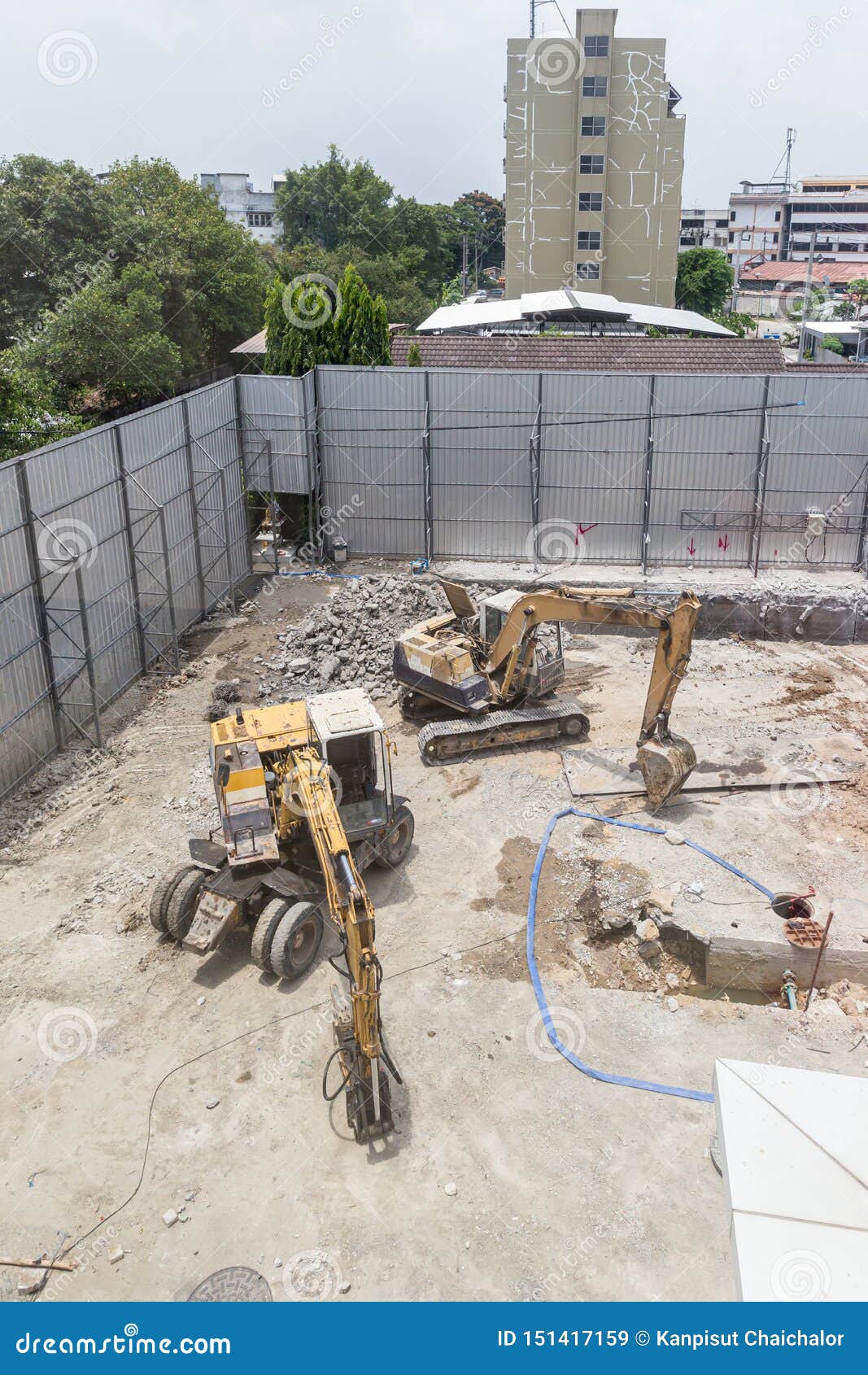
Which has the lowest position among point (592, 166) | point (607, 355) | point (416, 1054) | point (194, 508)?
point (416, 1054)

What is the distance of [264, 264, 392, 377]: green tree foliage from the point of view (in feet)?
81.0

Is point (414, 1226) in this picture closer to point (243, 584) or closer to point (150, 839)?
point (150, 839)

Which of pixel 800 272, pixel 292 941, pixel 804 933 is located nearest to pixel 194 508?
pixel 292 941

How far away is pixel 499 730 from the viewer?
1580 centimetres

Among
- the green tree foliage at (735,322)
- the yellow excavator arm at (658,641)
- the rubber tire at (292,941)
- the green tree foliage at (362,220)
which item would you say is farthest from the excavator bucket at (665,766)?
the green tree foliage at (362,220)

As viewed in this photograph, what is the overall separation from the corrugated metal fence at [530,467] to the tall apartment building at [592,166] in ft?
99.0

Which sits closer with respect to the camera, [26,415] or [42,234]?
[26,415]

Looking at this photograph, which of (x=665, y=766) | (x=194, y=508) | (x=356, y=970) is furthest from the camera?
(x=194, y=508)

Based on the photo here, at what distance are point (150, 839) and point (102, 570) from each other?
17.6 feet

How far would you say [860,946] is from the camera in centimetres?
1118

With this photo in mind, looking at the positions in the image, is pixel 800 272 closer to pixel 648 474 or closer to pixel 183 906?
pixel 648 474

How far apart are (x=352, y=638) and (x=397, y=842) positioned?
23.2ft

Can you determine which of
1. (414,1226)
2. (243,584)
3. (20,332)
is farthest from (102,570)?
(20,332)

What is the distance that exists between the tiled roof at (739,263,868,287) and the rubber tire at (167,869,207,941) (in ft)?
254
